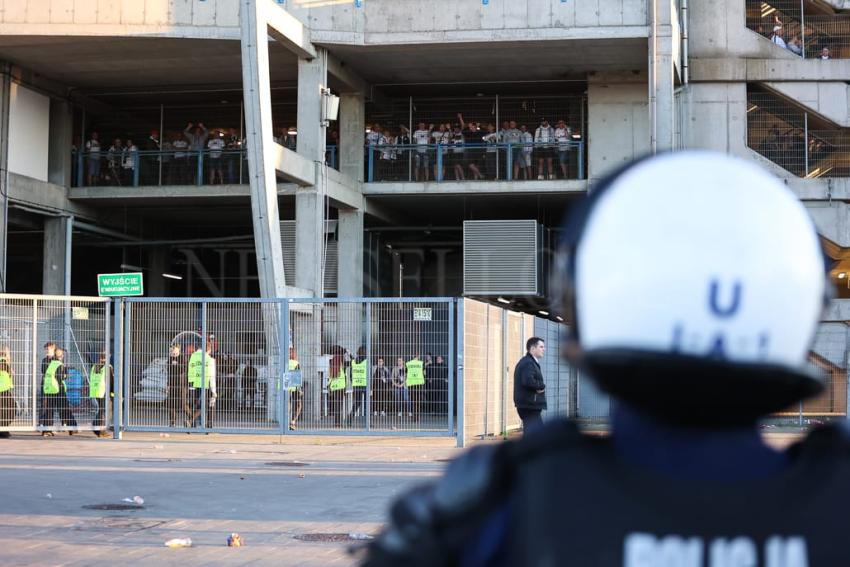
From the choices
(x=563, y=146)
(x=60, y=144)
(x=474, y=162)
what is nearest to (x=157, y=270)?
Result: (x=60, y=144)

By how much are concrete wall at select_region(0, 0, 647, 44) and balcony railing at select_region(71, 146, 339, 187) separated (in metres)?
4.87

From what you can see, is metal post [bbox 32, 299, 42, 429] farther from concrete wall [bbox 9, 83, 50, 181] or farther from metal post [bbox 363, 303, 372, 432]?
concrete wall [bbox 9, 83, 50, 181]

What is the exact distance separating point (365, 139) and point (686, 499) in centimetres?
3189

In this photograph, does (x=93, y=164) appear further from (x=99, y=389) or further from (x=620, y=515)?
(x=620, y=515)

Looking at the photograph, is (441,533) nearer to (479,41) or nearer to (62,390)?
(62,390)

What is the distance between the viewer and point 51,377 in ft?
65.8

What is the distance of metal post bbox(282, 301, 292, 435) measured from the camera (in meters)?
19.9

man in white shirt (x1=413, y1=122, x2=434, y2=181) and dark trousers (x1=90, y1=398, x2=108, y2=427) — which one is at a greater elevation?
man in white shirt (x1=413, y1=122, x2=434, y2=181)

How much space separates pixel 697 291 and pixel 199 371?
62.8 feet

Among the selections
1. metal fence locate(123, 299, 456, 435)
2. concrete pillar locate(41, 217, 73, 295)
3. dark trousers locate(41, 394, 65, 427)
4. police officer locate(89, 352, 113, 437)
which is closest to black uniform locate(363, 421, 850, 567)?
metal fence locate(123, 299, 456, 435)

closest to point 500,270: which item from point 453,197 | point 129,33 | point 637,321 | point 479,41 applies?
point 453,197

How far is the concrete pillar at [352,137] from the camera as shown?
1271 inches

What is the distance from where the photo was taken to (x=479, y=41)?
94.7 feet

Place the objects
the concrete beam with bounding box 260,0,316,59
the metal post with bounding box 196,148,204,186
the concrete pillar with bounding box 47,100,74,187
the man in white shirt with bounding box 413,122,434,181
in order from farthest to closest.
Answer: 1. the concrete pillar with bounding box 47,100,74,187
2. the metal post with bounding box 196,148,204,186
3. the man in white shirt with bounding box 413,122,434,181
4. the concrete beam with bounding box 260,0,316,59
